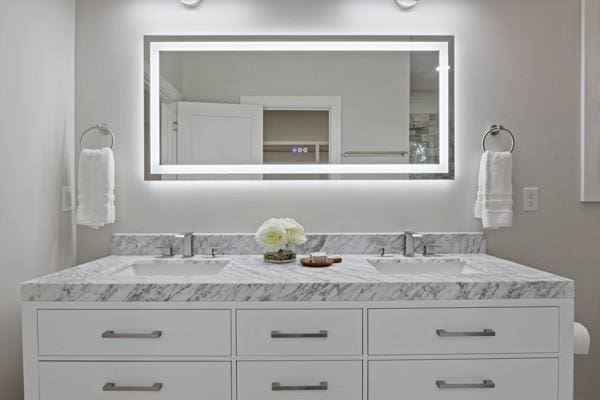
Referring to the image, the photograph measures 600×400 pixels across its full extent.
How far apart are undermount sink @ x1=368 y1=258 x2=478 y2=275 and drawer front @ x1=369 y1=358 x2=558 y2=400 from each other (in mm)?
489

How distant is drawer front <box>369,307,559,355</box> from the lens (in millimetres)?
1241

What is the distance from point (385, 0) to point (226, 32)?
0.79 m

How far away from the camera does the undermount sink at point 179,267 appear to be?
1.68m

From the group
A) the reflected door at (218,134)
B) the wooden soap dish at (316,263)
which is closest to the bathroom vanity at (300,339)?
the wooden soap dish at (316,263)

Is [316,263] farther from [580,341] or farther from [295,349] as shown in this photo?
[580,341]

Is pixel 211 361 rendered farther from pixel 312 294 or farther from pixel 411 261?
pixel 411 261

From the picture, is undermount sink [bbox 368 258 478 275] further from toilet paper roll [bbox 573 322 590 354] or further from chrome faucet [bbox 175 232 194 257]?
chrome faucet [bbox 175 232 194 257]

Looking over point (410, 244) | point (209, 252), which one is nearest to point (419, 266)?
point (410, 244)

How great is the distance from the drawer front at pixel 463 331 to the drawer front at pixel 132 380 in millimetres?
527

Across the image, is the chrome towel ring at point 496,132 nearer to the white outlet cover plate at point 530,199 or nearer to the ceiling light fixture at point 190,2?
the white outlet cover plate at point 530,199

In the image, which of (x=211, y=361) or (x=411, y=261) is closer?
(x=211, y=361)

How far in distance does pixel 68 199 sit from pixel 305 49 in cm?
133

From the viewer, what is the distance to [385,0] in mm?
1851

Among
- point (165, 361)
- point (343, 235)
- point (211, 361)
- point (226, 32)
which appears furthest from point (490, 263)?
point (226, 32)
